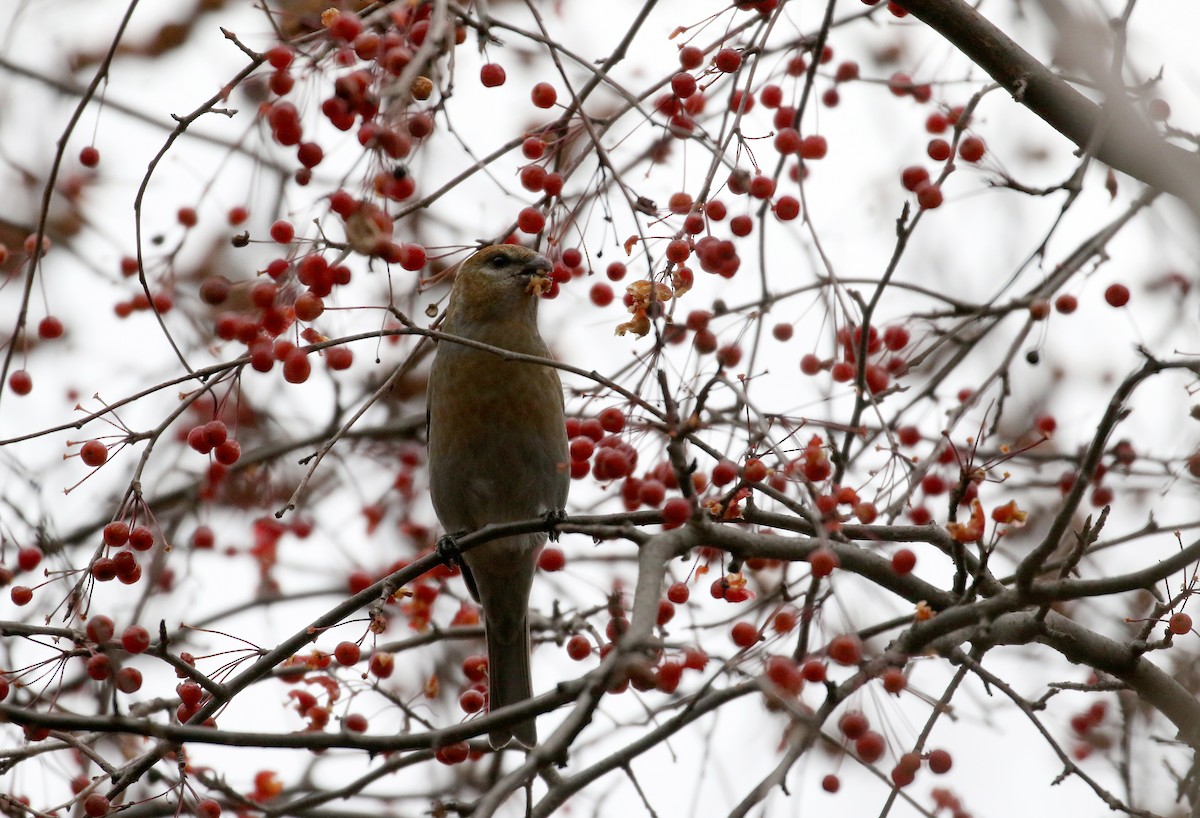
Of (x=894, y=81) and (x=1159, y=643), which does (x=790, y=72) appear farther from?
(x=1159, y=643)

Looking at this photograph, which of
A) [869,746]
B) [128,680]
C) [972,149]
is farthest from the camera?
[972,149]

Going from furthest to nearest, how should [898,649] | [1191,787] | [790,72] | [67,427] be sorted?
[790,72], [1191,787], [67,427], [898,649]

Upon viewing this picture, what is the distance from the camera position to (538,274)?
4.67 metres

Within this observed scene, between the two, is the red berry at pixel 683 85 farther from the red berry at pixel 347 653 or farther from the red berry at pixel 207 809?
the red berry at pixel 207 809

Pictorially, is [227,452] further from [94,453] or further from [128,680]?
[128,680]

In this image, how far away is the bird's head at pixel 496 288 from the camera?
532 centimetres

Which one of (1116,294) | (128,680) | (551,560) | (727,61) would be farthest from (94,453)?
(1116,294)

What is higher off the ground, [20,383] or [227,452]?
[20,383]

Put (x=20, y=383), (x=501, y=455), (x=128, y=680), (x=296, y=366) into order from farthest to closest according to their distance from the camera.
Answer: (x=501, y=455) < (x=20, y=383) < (x=128, y=680) < (x=296, y=366)

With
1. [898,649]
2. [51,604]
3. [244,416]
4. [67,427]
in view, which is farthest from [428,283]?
[244,416]

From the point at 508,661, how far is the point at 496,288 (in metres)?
1.65

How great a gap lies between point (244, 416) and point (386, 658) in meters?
2.74

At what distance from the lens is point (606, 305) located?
16.1 feet

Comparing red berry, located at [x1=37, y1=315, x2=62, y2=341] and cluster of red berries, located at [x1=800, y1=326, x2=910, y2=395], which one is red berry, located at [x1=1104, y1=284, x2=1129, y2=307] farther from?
red berry, located at [x1=37, y1=315, x2=62, y2=341]
